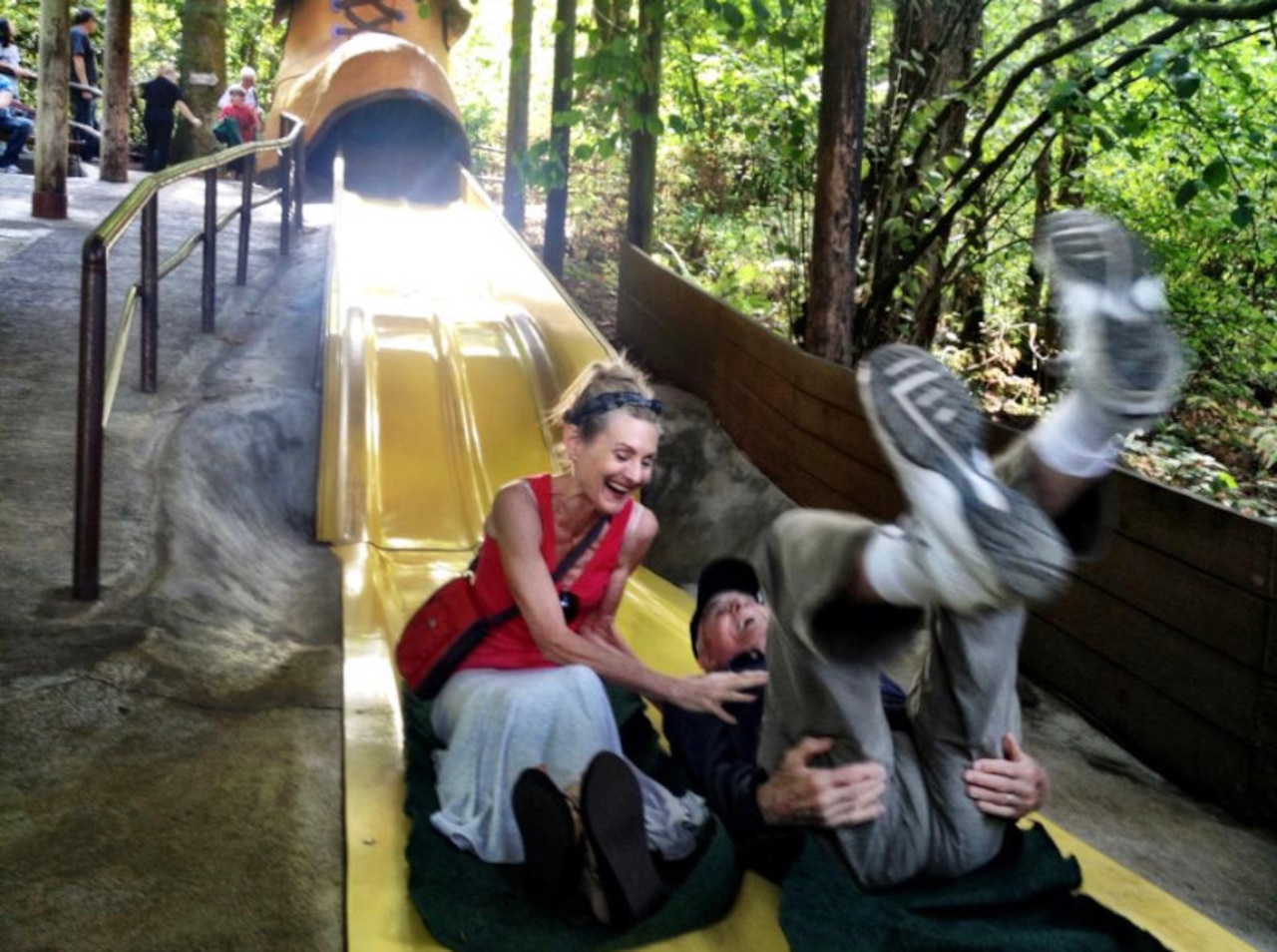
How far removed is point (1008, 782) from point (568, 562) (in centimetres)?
97

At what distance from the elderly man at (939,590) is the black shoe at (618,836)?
0.78 ft

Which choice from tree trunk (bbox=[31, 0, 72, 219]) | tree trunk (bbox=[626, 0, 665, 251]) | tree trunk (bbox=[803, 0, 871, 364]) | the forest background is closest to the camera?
tree trunk (bbox=[803, 0, 871, 364])

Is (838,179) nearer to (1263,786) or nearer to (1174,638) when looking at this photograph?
(1174,638)

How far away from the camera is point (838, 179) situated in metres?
5.80

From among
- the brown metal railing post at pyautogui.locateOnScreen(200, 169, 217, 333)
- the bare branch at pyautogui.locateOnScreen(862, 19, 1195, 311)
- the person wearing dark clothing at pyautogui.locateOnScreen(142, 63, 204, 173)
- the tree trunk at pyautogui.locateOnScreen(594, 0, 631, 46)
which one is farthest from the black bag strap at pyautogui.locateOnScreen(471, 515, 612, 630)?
the person wearing dark clothing at pyautogui.locateOnScreen(142, 63, 204, 173)

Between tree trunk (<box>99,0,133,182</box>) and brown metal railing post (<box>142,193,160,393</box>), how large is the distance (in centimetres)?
636

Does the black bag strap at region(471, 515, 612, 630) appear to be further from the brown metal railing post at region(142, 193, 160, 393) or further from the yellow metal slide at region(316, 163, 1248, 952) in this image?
the brown metal railing post at region(142, 193, 160, 393)

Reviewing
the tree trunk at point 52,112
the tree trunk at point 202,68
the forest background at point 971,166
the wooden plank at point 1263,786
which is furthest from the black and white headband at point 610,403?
the tree trunk at point 202,68

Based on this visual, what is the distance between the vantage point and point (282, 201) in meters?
9.19

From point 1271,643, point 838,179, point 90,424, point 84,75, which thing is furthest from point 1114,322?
point 84,75

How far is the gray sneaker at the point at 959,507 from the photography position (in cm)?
170

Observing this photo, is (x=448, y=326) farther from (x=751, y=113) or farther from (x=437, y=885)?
(x=437, y=885)

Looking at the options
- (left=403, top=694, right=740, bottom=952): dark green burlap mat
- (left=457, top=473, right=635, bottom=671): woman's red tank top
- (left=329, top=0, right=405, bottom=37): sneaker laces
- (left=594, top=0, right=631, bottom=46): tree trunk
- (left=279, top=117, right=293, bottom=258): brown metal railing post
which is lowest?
(left=403, top=694, right=740, bottom=952): dark green burlap mat

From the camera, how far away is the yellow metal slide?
258cm
